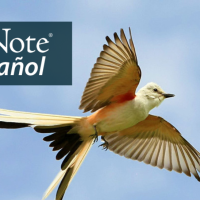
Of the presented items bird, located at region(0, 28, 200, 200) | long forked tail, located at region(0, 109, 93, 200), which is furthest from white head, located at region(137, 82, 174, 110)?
long forked tail, located at region(0, 109, 93, 200)

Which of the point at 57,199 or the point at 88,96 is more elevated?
the point at 88,96

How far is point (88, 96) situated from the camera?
22.1 ft

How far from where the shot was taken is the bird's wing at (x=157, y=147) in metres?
7.79

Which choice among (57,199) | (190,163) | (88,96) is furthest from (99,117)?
(190,163)

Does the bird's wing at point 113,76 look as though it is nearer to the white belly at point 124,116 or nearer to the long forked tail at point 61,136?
the white belly at point 124,116

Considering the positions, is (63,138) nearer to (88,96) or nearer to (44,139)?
(44,139)

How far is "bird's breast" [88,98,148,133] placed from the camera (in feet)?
21.9

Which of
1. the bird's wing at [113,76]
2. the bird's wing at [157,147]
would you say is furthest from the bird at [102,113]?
the bird's wing at [157,147]

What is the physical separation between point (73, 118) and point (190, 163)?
92.7 inches

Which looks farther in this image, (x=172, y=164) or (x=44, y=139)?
(x=172, y=164)

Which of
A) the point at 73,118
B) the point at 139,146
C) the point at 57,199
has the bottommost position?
the point at 57,199

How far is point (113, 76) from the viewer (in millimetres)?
6531

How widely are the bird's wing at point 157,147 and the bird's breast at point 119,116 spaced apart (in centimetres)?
100

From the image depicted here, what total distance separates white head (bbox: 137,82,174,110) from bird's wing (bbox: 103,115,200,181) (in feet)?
2.59
